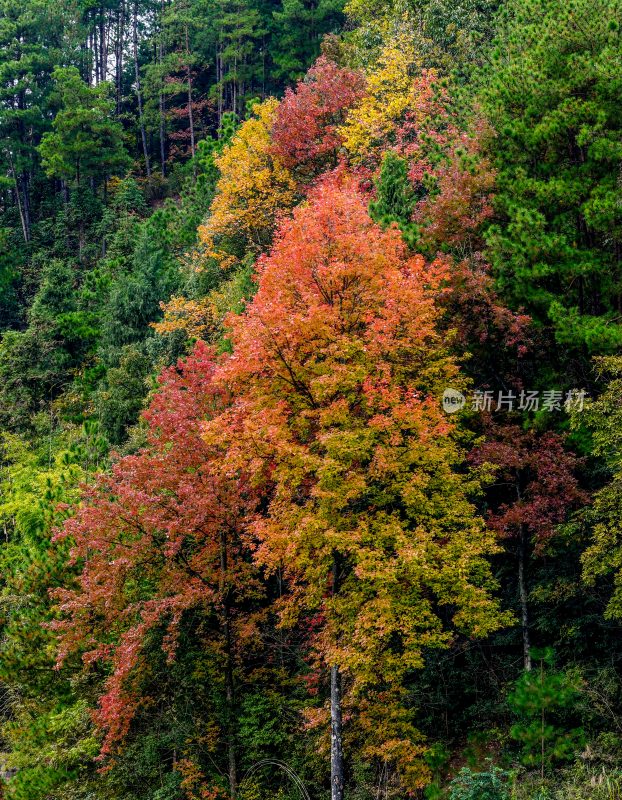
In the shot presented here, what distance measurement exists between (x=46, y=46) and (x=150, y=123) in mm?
8935

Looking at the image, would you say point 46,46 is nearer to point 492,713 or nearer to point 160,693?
point 160,693

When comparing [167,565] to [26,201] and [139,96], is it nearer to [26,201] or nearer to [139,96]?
[26,201]

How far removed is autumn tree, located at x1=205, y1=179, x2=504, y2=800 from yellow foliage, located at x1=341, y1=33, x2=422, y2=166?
1183 centimetres

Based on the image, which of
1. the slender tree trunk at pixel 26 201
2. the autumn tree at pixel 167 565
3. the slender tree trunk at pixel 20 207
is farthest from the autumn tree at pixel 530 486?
the slender tree trunk at pixel 26 201

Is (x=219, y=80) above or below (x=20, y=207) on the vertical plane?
above

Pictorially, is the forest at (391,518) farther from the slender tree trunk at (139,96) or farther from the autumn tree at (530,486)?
the slender tree trunk at (139,96)

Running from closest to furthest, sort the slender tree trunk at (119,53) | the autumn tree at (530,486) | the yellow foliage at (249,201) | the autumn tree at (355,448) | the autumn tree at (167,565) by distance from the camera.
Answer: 1. the autumn tree at (355,448)
2. the autumn tree at (530,486)
3. the autumn tree at (167,565)
4. the yellow foliage at (249,201)
5. the slender tree trunk at (119,53)

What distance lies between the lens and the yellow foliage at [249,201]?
28.4 meters

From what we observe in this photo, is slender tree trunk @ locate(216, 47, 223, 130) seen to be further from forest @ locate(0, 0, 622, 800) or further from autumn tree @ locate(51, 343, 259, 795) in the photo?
autumn tree @ locate(51, 343, 259, 795)

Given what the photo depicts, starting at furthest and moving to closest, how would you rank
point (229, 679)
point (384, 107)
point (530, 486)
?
point (384, 107), point (229, 679), point (530, 486)

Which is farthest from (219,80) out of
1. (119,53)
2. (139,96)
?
(119,53)

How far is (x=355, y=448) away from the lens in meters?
12.4

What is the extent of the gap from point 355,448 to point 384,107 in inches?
700

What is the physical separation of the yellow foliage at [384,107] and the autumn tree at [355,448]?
1183 centimetres
